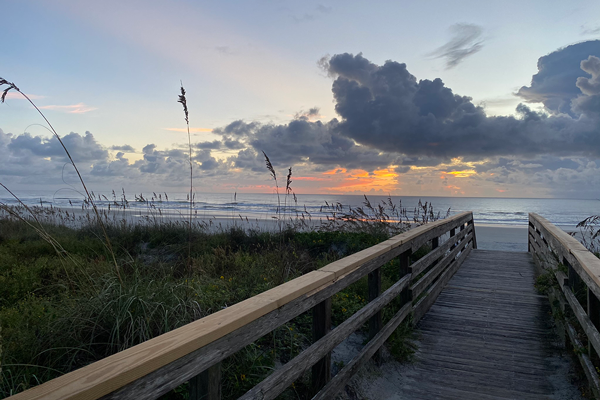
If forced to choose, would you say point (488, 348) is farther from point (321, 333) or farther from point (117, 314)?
point (117, 314)

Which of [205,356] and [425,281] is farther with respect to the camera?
[425,281]

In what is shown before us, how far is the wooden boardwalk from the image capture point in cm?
329

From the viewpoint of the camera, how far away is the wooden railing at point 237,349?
106 cm

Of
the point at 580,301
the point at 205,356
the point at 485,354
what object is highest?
the point at 205,356

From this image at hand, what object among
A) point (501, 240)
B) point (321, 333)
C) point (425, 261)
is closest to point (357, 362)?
point (321, 333)

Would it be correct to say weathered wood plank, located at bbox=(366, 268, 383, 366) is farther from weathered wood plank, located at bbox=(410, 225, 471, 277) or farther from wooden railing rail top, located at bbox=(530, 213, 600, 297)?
wooden railing rail top, located at bbox=(530, 213, 600, 297)

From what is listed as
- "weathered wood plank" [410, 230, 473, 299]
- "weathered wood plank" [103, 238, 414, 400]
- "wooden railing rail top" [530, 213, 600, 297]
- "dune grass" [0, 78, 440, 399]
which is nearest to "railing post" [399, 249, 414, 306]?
"weathered wood plank" [410, 230, 473, 299]

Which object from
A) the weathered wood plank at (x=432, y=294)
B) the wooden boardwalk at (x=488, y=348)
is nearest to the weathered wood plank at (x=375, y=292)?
the wooden boardwalk at (x=488, y=348)

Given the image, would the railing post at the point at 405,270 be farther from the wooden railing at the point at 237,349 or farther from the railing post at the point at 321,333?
the railing post at the point at 321,333

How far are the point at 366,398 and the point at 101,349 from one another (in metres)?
2.09

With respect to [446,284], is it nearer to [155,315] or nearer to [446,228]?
[446,228]

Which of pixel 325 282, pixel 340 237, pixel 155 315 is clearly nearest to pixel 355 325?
pixel 325 282

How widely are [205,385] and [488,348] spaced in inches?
145

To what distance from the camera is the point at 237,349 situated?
1.58m
